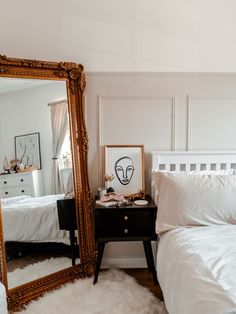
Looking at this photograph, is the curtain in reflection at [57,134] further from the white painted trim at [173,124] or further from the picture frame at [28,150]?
the white painted trim at [173,124]

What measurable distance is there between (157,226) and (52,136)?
44.9 inches

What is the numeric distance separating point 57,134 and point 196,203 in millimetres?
1263

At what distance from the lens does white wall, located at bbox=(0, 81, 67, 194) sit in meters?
2.01

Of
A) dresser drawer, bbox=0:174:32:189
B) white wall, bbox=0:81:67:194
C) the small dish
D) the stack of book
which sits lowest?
the small dish

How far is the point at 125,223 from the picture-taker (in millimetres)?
2209

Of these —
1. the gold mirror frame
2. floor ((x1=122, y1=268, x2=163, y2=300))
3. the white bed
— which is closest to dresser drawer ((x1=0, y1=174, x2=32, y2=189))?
the gold mirror frame

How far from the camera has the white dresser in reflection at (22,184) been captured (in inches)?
79.2

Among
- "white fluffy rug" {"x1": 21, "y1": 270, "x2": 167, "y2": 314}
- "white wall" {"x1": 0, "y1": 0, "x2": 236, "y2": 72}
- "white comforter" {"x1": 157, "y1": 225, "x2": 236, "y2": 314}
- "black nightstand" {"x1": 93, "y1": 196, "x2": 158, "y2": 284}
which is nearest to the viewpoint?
"white comforter" {"x1": 157, "y1": 225, "x2": 236, "y2": 314}

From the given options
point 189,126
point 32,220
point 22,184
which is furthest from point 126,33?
point 32,220

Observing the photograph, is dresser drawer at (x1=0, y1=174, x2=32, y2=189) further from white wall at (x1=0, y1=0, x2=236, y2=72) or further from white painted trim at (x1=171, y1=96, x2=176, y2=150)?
white painted trim at (x1=171, y1=96, x2=176, y2=150)

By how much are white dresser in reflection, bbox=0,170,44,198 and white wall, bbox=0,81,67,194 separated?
0.20 ft

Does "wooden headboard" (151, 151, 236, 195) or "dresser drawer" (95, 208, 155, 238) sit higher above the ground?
"wooden headboard" (151, 151, 236, 195)

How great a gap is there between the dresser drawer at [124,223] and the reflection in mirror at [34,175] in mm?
339

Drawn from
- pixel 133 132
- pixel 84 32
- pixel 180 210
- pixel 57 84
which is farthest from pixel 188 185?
Result: pixel 84 32
